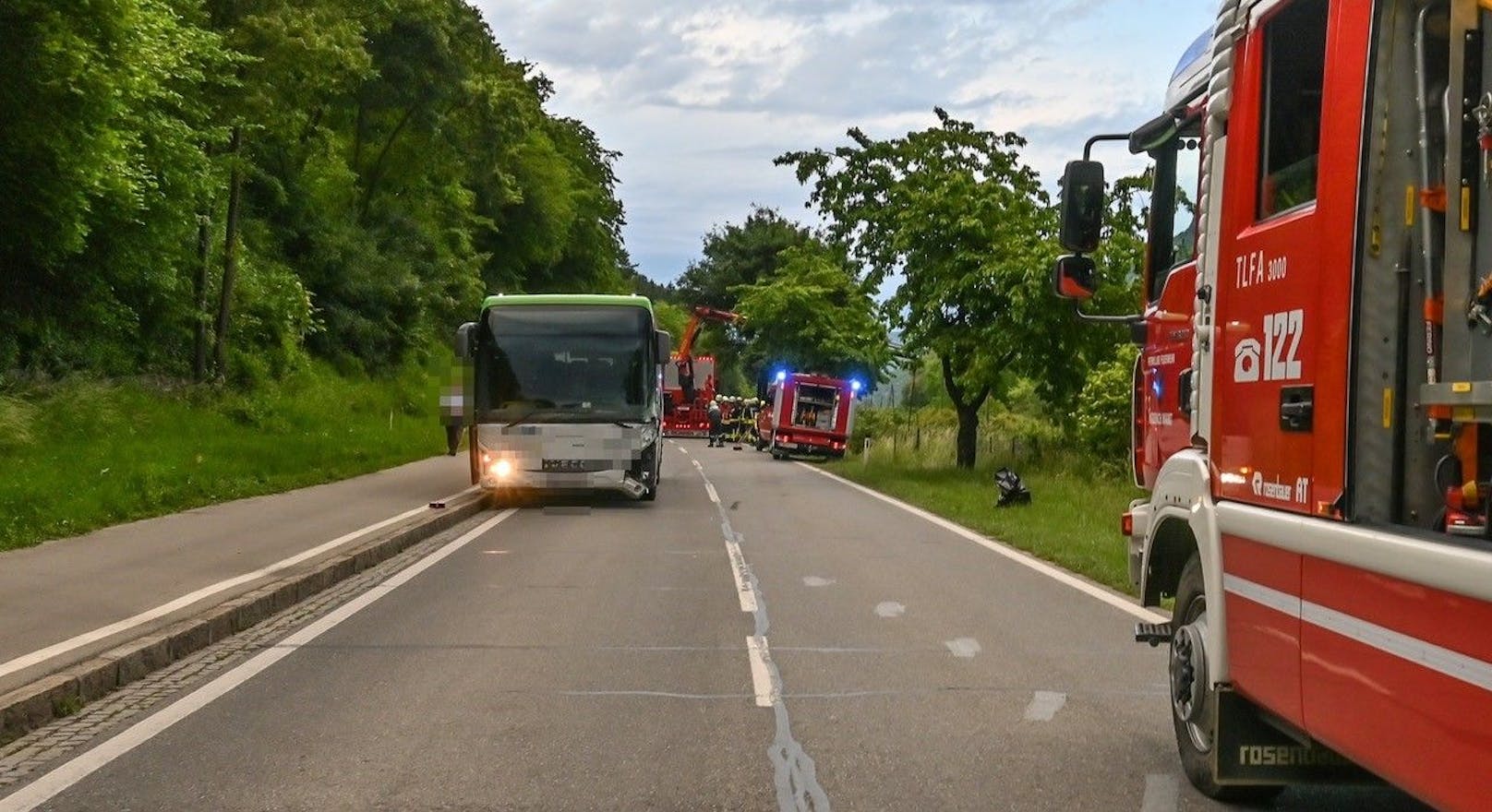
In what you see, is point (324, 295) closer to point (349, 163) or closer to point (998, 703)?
point (349, 163)

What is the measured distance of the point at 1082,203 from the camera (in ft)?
22.9

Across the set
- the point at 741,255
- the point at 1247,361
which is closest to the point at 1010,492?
the point at 1247,361

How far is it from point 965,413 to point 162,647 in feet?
78.5

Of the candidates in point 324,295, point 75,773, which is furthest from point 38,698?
point 324,295

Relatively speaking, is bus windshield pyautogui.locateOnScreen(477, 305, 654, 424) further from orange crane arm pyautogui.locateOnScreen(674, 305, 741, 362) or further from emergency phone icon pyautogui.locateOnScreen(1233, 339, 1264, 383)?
orange crane arm pyautogui.locateOnScreen(674, 305, 741, 362)

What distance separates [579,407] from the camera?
74.5 ft

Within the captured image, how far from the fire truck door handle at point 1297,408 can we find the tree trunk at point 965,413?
997 inches

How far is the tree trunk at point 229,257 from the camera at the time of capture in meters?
27.8

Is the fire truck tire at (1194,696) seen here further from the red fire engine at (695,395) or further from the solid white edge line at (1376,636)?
the red fire engine at (695,395)

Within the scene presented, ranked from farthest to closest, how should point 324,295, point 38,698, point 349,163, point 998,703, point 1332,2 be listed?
point 349,163 → point 324,295 → point 998,703 → point 38,698 → point 1332,2

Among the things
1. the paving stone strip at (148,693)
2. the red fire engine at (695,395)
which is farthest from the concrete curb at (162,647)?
the red fire engine at (695,395)

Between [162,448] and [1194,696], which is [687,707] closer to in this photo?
[1194,696]

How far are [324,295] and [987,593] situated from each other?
33.1 m

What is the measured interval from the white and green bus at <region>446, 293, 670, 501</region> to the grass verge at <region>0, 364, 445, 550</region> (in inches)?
118
